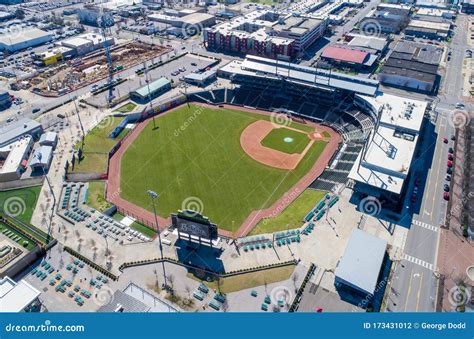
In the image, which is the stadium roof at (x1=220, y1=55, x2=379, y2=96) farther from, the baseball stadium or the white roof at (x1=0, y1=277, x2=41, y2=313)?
the white roof at (x1=0, y1=277, x2=41, y2=313)

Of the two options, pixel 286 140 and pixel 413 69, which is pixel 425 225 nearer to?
pixel 286 140

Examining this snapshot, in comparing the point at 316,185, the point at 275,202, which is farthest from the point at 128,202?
the point at 316,185

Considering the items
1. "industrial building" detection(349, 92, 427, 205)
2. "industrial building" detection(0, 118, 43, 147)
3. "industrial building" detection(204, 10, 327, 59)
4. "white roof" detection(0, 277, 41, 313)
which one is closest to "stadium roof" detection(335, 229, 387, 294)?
"industrial building" detection(349, 92, 427, 205)

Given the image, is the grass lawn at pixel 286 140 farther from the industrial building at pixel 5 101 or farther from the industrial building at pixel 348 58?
the industrial building at pixel 5 101

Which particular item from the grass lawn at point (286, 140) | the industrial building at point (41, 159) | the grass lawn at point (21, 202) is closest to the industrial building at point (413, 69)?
the grass lawn at point (286, 140)

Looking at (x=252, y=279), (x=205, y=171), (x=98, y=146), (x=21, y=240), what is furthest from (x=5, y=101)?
(x=252, y=279)
